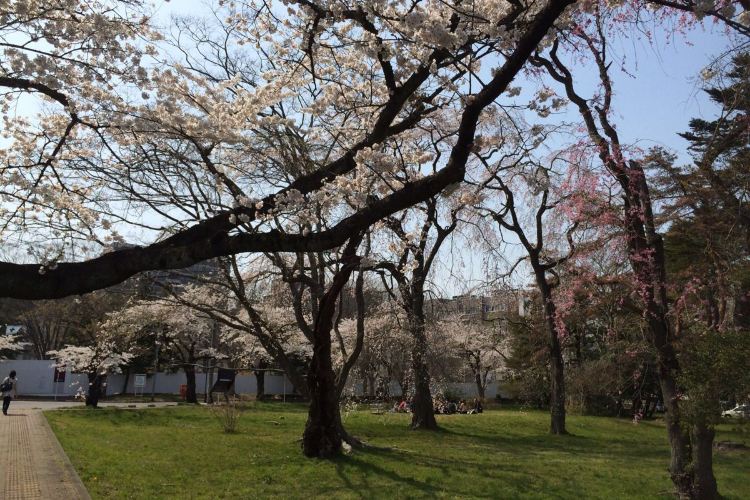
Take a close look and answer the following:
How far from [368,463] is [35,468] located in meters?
5.22

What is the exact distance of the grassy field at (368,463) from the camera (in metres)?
8.15

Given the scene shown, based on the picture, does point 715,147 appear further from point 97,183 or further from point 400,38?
point 97,183

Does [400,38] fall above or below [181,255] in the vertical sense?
above

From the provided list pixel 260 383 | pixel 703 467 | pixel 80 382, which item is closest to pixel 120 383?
pixel 80 382

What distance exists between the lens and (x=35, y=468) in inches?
345

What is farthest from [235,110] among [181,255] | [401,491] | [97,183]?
[401,491]

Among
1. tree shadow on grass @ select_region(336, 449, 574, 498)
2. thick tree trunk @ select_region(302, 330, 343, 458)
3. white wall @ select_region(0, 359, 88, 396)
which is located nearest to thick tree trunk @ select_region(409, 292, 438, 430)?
tree shadow on grass @ select_region(336, 449, 574, 498)

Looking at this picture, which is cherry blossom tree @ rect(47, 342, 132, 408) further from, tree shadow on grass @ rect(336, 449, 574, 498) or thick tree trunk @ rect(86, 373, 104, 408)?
tree shadow on grass @ rect(336, 449, 574, 498)

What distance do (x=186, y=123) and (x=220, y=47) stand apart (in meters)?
3.96

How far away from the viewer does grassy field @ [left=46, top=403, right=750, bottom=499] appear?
815 cm

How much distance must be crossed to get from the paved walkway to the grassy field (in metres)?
0.26

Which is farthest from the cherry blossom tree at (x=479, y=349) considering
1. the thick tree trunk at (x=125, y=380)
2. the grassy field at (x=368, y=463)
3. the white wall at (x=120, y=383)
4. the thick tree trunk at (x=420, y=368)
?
the thick tree trunk at (x=125, y=380)

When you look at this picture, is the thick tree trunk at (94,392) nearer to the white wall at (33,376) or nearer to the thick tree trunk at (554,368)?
the white wall at (33,376)

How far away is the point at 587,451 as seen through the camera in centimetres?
1384
